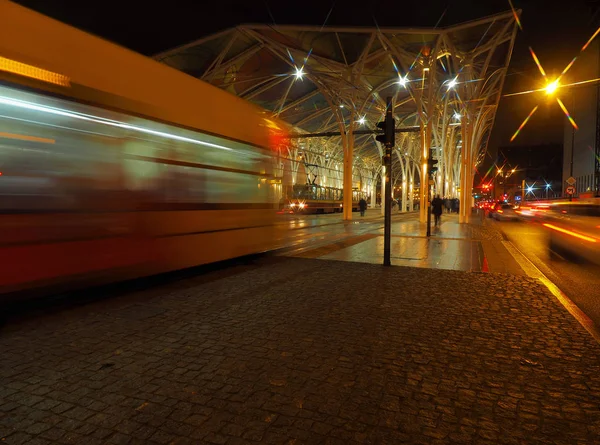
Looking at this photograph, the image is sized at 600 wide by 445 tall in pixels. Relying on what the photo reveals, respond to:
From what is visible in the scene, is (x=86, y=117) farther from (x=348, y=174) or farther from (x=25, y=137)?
(x=348, y=174)

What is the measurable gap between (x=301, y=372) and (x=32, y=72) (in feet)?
15.0

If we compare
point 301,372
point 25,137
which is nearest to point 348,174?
point 25,137

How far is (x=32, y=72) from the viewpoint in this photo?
470 centimetres

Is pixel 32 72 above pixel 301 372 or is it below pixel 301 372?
above

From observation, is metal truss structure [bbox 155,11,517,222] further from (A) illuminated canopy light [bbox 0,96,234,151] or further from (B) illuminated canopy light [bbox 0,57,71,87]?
(B) illuminated canopy light [bbox 0,57,71,87]

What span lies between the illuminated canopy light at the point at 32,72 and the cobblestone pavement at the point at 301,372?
2940mm

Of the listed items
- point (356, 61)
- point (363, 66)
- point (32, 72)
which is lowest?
point (32, 72)

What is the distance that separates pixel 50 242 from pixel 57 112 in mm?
1619

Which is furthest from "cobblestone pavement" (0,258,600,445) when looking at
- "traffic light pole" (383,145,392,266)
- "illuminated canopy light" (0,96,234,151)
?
"traffic light pole" (383,145,392,266)

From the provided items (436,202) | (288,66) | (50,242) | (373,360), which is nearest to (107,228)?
(50,242)

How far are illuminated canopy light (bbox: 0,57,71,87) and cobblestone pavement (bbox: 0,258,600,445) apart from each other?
9.65 ft

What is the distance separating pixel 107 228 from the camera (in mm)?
5523

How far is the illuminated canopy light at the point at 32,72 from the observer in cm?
446

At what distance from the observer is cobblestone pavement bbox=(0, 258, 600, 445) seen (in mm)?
2637
